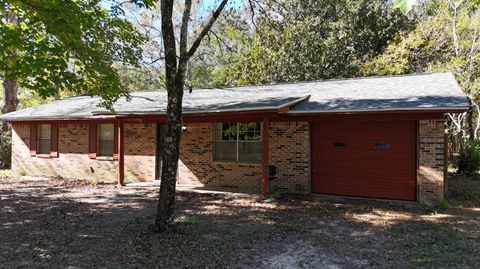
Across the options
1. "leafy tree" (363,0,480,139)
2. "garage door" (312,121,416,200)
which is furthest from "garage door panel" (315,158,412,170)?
"leafy tree" (363,0,480,139)

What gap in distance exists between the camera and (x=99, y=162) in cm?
1497

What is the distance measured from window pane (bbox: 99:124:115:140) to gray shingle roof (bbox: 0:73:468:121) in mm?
793

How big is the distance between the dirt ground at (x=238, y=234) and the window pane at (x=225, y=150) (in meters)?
2.11

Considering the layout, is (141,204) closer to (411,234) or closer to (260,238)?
(260,238)

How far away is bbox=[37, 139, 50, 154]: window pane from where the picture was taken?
16.5m

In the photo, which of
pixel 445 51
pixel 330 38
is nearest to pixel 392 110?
pixel 330 38

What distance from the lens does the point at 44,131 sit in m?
16.7

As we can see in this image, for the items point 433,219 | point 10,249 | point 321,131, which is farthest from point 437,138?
point 10,249

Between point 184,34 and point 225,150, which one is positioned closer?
point 184,34

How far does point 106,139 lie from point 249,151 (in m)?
6.20

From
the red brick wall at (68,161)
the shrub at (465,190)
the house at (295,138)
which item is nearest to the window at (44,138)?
the red brick wall at (68,161)

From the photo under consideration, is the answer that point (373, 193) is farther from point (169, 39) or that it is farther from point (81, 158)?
point (81, 158)

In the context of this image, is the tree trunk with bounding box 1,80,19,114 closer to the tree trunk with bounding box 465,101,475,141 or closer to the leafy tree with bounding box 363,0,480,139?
the leafy tree with bounding box 363,0,480,139

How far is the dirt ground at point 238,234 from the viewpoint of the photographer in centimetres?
557
